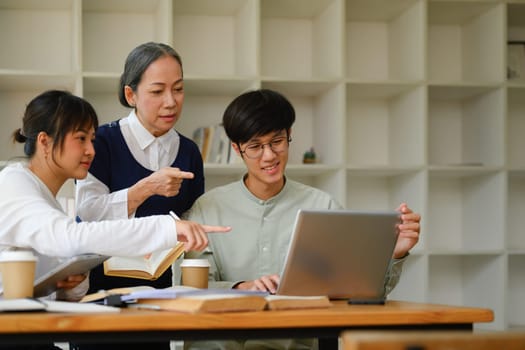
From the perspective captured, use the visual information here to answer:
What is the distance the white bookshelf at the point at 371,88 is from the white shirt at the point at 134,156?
1.33 meters

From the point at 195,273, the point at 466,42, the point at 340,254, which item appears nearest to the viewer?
the point at 340,254

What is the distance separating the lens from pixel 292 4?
4051 millimetres

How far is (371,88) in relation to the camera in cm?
407

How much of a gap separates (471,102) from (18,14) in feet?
7.93

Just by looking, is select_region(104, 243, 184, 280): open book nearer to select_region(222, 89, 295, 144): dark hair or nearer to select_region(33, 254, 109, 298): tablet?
select_region(33, 254, 109, 298): tablet

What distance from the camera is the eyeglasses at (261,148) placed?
225 centimetres

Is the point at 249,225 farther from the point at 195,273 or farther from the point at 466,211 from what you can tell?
the point at 466,211

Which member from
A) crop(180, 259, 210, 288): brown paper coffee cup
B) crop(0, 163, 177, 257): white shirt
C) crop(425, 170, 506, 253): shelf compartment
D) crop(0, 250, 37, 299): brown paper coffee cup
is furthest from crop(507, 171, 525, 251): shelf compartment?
crop(0, 250, 37, 299): brown paper coffee cup

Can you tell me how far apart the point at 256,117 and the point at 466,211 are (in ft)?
8.05

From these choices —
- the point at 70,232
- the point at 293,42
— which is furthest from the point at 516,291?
the point at 70,232

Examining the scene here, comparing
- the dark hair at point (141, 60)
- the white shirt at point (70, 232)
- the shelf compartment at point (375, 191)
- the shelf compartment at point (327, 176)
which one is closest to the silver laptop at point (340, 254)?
the white shirt at point (70, 232)

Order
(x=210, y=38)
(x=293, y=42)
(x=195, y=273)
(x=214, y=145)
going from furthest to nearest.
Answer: (x=293, y=42) → (x=210, y=38) → (x=214, y=145) → (x=195, y=273)

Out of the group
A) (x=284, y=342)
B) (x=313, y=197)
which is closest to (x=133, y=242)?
(x=284, y=342)

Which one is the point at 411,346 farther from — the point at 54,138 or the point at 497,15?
the point at 497,15
